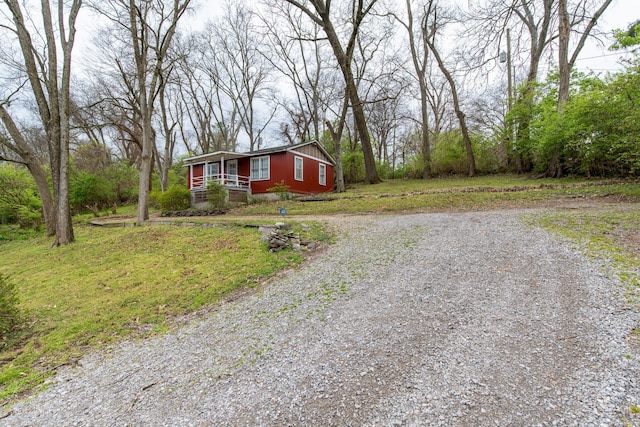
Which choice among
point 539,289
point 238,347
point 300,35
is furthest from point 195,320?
point 300,35

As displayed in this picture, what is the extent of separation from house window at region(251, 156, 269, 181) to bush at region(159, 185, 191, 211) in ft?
12.8

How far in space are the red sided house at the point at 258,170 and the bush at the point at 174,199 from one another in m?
0.56

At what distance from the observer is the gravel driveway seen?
171 centimetres

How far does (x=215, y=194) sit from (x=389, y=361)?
531 inches

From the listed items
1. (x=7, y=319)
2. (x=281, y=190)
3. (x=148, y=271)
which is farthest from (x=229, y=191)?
(x=7, y=319)

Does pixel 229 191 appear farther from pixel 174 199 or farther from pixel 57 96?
pixel 57 96

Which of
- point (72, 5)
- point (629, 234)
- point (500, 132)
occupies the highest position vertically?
point (72, 5)

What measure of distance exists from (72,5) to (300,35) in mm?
10995

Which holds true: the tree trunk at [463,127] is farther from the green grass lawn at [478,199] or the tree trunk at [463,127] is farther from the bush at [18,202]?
the bush at [18,202]

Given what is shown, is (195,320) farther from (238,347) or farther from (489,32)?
(489,32)

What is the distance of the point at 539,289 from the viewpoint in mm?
3125

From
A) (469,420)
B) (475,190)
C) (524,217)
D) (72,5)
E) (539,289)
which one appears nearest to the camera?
(469,420)

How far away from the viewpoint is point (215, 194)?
1420 cm

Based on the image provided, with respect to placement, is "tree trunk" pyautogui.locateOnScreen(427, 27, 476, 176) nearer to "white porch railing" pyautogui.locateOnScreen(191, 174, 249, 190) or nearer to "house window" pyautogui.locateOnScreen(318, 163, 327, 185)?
"house window" pyautogui.locateOnScreen(318, 163, 327, 185)
